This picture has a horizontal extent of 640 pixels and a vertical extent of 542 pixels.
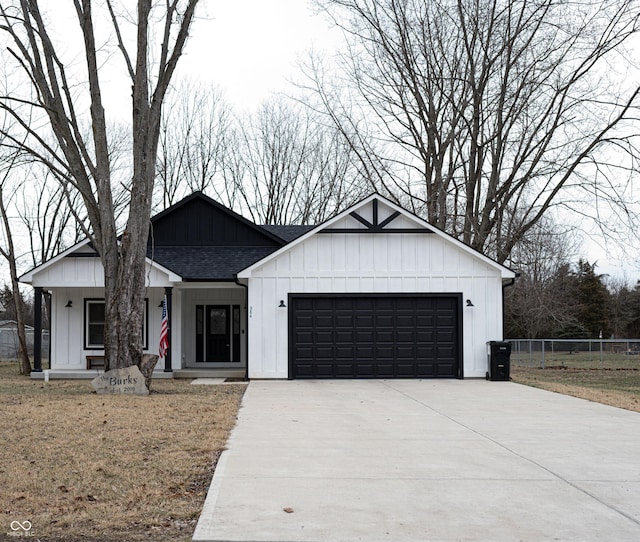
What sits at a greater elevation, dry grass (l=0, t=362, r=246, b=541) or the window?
the window

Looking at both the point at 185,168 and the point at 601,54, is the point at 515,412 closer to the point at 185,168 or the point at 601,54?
the point at 601,54

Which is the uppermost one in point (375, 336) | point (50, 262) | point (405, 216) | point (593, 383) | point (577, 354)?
point (405, 216)

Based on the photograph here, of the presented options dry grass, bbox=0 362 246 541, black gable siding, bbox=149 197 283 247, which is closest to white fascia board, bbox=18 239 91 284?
black gable siding, bbox=149 197 283 247

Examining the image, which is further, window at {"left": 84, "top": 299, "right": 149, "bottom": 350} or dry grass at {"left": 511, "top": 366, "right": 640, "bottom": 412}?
window at {"left": 84, "top": 299, "right": 149, "bottom": 350}

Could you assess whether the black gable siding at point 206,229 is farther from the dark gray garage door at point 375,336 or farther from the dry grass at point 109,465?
the dry grass at point 109,465

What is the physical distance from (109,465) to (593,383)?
18.0 metres

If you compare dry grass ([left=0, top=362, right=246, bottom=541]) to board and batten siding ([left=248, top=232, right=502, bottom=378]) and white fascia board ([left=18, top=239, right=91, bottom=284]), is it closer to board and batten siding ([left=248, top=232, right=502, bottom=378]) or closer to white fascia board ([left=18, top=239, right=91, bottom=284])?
board and batten siding ([left=248, top=232, right=502, bottom=378])

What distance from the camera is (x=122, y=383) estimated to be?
53.1ft

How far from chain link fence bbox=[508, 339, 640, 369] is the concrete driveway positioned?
56.3 ft

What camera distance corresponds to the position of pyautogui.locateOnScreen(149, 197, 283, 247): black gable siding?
24500 millimetres

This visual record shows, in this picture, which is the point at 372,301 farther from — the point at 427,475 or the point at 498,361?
the point at 427,475

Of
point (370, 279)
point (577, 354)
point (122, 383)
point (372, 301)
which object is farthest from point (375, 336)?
point (577, 354)

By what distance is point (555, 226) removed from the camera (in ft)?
145

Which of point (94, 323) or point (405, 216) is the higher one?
point (405, 216)
